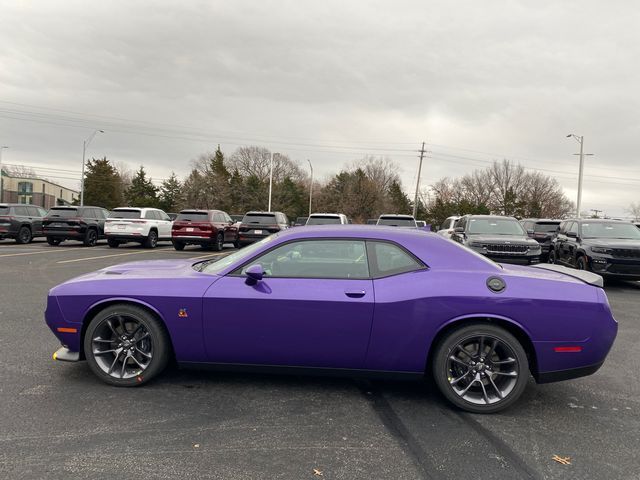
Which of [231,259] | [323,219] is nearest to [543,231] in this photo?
[323,219]

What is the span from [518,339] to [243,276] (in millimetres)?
2268


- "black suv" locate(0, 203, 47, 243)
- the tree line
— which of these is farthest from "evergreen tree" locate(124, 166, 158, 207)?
"black suv" locate(0, 203, 47, 243)

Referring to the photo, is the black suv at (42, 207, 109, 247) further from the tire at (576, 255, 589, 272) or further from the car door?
the tire at (576, 255, 589, 272)

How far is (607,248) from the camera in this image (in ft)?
33.2

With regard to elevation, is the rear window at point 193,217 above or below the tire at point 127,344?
above

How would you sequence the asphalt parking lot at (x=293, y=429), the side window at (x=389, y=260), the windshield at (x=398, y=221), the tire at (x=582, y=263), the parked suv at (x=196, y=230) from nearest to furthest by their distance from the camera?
the asphalt parking lot at (x=293, y=429)
the side window at (x=389, y=260)
the tire at (x=582, y=263)
the windshield at (x=398, y=221)
the parked suv at (x=196, y=230)

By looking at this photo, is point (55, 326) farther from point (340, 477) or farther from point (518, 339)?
point (518, 339)

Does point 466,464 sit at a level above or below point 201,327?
below

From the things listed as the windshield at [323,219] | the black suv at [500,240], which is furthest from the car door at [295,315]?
the windshield at [323,219]

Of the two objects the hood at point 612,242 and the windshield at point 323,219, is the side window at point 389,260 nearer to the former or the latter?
the hood at point 612,242

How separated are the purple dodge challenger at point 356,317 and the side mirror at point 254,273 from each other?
0.04ft

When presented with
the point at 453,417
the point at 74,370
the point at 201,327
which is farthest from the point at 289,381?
the point at 74,370

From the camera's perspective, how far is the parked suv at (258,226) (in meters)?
17.8

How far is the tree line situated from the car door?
173 feet
